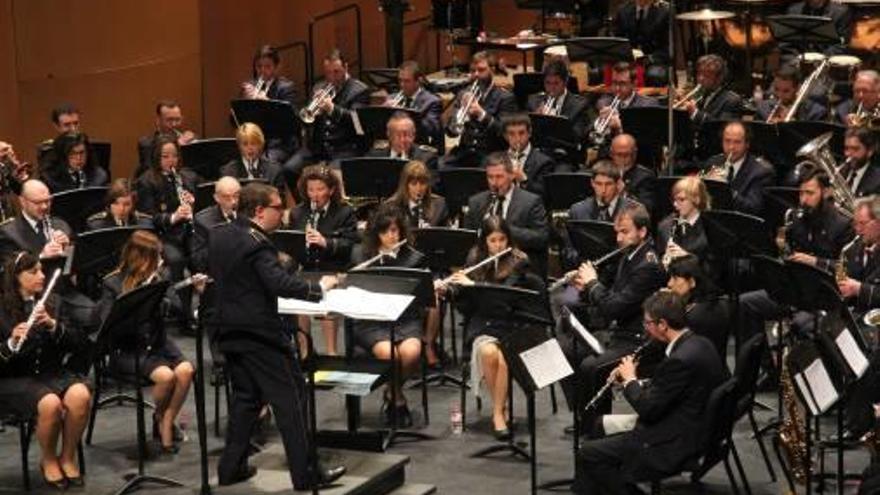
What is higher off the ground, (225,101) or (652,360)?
(225,101)

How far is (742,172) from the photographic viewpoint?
479 inches

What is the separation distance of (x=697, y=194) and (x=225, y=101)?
727 cm

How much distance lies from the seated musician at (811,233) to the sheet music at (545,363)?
2.39 m

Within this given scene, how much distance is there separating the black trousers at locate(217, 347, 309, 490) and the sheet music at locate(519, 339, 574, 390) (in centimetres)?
Result: 118

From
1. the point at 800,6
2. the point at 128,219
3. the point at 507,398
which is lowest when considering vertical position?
the point at 507,398

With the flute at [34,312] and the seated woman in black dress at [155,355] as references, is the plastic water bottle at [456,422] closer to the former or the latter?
the seated woman in black dress at [155,355]

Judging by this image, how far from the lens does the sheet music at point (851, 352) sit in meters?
8.25

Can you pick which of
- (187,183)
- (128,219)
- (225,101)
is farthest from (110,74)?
(128,219)

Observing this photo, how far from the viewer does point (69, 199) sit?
38.4ft

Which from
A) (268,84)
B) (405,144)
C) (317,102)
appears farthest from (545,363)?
(268,84)

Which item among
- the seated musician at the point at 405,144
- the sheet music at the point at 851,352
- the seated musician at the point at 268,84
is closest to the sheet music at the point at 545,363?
the sheet music at the point at 851,352

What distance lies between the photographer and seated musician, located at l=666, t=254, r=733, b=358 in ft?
31.8

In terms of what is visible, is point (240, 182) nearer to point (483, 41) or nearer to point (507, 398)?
point (507, 398)

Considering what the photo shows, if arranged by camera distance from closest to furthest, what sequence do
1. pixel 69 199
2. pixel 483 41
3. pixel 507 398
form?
pixel 507 398, pixel 69 199, pixel 483 41
